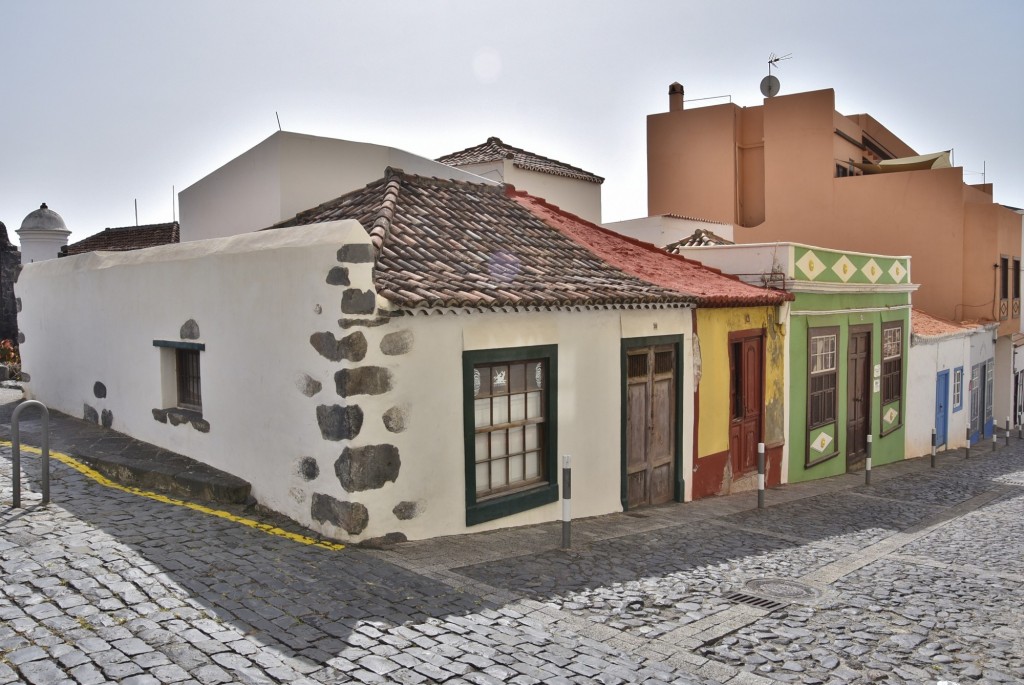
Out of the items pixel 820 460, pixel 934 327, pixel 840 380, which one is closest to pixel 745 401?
pixel 820 460

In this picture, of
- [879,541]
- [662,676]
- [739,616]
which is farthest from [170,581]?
[879,541]

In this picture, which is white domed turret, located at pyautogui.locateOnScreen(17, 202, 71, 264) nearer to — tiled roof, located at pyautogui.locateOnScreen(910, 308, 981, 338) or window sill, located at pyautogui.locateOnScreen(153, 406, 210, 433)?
window sill, located at pyautogui.locateOnScreen(153, 406, 210, 433)

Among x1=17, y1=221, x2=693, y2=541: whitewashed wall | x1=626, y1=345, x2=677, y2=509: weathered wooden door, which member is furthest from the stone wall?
x1=626, y1=345, x2=677, y2=509: weathered wooden door

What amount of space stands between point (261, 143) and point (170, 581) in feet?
23.3

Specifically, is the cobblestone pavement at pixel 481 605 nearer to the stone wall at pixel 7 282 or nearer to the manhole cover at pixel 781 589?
the manhole cover at pixel 781 589

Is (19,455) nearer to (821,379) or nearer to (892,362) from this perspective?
(821,379)

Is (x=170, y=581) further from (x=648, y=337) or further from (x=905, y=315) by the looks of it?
(x=905, y=315)

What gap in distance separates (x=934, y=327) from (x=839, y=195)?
18.9 feet

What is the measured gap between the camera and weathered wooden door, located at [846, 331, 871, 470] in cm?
1722

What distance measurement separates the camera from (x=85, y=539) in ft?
23.2

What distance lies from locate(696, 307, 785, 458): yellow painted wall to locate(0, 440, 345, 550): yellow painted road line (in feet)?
21.1

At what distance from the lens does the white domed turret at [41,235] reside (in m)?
22.0

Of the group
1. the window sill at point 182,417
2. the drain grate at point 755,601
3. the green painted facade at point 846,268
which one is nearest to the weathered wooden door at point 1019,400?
the green painted facade at point 846,268

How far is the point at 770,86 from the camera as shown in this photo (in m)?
27.6
